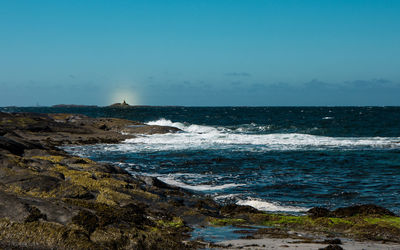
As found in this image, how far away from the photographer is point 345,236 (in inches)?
381

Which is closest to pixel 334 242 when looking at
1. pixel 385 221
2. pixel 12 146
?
pixel 385 221

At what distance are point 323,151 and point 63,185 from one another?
26.1 metres

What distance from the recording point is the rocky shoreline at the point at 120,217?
309 inches

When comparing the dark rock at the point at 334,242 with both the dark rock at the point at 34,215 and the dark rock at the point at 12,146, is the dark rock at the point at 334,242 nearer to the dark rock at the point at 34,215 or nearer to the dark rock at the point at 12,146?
the dark rock at the point at 34,215

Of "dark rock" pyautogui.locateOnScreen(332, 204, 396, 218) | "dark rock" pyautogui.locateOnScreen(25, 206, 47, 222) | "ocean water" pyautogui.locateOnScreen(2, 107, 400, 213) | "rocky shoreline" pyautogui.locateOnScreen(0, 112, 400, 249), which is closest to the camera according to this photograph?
"rocky shoreline" pyautogui.locateOnScreen(0, 112, 400, 249)

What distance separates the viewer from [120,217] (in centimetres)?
915

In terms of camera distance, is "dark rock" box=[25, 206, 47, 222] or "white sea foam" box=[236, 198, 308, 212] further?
"white sea foam" box=[236, 198, 308, 212]

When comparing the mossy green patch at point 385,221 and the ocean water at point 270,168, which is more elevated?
the mossy green patch at point 385,221

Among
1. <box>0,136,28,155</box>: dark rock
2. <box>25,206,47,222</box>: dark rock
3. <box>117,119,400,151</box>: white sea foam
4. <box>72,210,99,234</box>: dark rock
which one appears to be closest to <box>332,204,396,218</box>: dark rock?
<box>72,210,99,234</box>: dark rock

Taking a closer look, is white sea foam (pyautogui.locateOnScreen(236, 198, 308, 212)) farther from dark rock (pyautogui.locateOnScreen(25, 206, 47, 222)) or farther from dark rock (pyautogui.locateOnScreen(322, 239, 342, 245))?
dark rock (pyautogui.locateOnScreen(25, 206, 47, 222))

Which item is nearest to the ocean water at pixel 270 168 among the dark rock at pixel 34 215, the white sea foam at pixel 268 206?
the white sea foam at pixel 268 206

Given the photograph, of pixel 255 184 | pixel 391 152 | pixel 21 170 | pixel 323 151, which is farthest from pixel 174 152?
pixel 21 170

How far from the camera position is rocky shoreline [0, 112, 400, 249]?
25.7 ft

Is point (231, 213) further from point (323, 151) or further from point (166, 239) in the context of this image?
point (323, 151)
